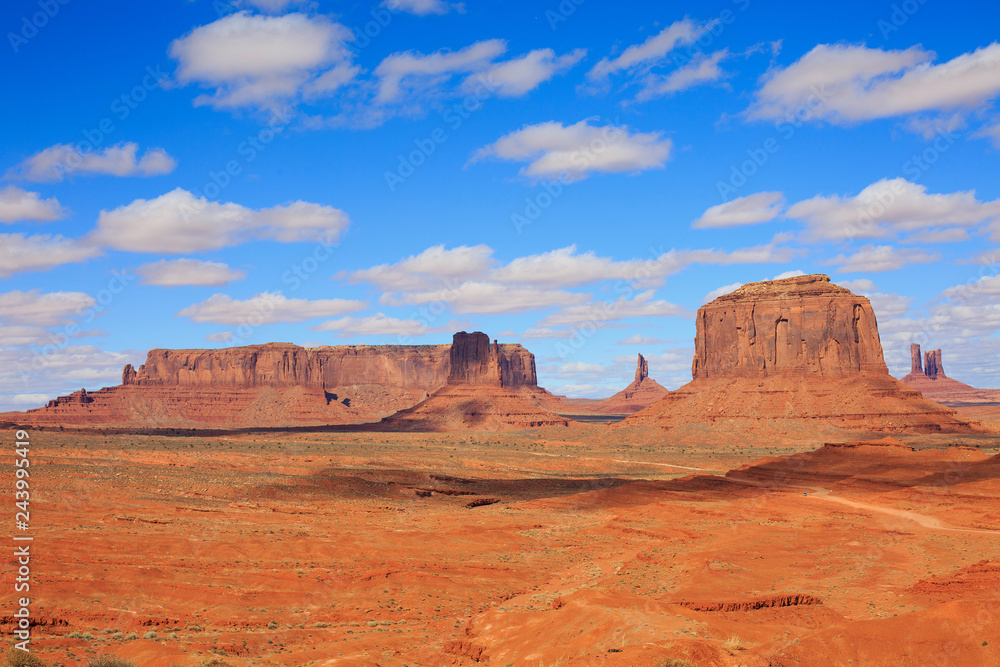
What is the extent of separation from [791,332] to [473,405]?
180 feet

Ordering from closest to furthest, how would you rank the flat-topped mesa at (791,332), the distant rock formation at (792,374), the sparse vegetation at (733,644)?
the sparse vegetation at (733,644) < the distant rock formation at (792,374) < the flat-topped mesa at (791,332)

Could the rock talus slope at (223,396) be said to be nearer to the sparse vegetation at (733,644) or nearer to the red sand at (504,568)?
the red sand at (504,568)

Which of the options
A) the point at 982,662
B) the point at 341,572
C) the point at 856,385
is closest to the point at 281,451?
the point at 341,572

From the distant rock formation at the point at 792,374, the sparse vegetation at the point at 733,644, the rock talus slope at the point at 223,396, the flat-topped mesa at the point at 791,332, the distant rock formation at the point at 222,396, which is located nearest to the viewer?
the sparse vegetation at the point at 733,644

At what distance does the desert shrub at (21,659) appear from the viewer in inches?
473

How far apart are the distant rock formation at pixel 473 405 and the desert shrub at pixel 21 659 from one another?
112097 millimetres

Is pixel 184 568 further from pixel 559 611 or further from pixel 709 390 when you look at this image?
pixel 709 390

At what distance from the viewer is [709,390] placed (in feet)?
354

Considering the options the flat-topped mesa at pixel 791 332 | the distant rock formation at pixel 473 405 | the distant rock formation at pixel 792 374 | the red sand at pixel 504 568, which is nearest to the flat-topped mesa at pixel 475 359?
the distant rock formation at pixel 473 405

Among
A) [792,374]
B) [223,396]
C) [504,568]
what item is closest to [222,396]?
[223,396]

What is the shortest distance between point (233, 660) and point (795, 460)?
52250 mm

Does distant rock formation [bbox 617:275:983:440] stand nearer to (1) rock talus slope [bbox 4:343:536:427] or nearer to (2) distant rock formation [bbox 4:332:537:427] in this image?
(1) rock talus slope [bbox 4:343:536:427]

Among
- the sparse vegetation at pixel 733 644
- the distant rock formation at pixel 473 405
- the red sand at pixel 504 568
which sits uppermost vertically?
the distant rock formation at pixel 473 405

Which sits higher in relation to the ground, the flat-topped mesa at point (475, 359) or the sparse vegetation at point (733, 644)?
the flat-topped mesa at point (475, 359)
